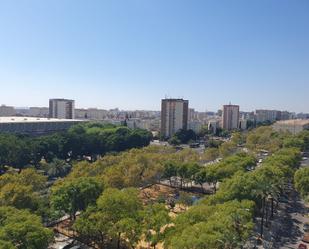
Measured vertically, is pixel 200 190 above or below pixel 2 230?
below

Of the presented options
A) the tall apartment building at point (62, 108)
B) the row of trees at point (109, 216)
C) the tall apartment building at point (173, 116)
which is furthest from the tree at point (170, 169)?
the tall apartment building at point (62, 108)

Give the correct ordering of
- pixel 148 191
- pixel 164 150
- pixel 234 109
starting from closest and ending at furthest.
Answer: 1. pixel 148 191
2. pixel 164 150
3. pixel 234 109

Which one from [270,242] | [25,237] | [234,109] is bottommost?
[270,242]

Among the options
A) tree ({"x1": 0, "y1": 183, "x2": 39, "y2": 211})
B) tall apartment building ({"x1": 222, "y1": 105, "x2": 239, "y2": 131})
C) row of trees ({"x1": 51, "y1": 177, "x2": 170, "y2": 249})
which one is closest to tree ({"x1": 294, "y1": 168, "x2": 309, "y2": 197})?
row of trees ({"x1": 51, "y1": 177, "x2": 170, "y2": 249})

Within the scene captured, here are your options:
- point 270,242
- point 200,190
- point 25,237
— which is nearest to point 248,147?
point 200,190

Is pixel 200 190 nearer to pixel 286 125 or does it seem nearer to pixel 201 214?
pixel 201 214
